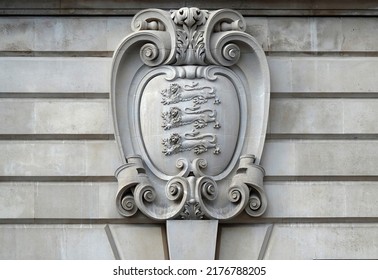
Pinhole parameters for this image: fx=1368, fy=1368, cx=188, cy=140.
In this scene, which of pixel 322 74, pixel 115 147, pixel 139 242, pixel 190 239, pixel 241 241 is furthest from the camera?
pixel 322 74

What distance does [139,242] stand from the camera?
16.6 meters

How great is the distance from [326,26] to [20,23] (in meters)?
3.84

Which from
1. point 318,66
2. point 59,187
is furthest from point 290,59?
A: point 59,187

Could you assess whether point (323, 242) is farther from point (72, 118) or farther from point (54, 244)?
point (72, 118)

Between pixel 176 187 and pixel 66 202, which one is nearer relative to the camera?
pixel 176 187

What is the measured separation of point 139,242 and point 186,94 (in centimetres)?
189

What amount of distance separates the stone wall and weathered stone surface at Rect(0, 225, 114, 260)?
12 mm

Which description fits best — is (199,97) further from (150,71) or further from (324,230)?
(324,230)

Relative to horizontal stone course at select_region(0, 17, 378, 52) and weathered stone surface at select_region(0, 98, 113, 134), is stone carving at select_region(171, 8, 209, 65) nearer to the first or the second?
horizontal stone course at select_region(0, 17, 378, 52)

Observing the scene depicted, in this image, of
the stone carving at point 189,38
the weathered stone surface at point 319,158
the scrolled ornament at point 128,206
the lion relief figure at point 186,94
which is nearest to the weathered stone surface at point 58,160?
the scrolled ornament at point 128,206

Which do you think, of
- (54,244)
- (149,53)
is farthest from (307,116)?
(54,244)

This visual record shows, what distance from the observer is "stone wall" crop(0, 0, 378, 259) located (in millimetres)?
16656

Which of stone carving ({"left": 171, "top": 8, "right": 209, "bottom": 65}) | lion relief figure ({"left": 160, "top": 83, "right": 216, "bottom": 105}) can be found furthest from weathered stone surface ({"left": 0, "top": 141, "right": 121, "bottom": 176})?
stone carving ({"left": 171, "top": 8, "right": 209, "bottom": 65})

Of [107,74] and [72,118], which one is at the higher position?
[107,74]
